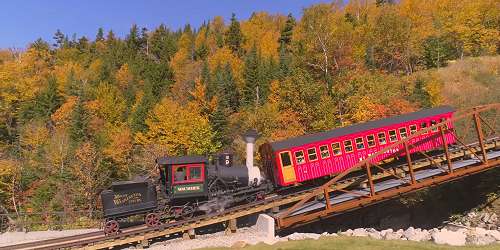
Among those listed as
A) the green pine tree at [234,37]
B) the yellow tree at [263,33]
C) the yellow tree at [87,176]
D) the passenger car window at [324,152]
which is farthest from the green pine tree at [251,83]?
the passenger car window at [324,152]

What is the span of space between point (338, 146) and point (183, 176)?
9.39 meters

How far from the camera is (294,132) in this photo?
33219 mm

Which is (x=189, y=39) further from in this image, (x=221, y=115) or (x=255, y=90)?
(x=221, y=115)

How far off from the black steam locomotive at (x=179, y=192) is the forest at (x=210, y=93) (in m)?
11.8

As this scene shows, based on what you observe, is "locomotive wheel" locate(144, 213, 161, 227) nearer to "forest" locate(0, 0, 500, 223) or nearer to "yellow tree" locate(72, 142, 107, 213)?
"forest" locate(0, 0, 500, 223)

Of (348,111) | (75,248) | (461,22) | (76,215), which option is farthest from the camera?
(461,22)

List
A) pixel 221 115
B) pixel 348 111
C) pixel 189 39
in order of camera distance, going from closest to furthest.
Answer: pixel 348 111 < pixel 221 115 < pixel 189 39

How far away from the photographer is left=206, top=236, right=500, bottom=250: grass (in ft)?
47.2

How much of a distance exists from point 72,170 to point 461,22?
185 feet

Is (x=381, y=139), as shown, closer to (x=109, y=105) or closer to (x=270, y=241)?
(x=270, y=241)

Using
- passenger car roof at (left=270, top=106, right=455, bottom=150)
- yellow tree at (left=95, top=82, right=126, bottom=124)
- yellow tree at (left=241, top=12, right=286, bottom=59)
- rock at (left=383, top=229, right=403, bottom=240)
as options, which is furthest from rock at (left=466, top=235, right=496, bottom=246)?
yellow tree at (left=241, top=12, right=286, bottom=59)

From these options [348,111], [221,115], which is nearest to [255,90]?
[221,115]

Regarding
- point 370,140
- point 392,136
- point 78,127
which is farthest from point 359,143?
point 78,127

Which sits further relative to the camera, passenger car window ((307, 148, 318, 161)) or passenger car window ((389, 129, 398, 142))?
passenger car window ((389, 129, 398, 142))
